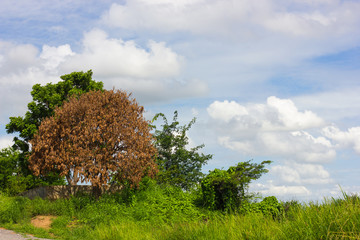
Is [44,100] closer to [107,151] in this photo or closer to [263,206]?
[107,151]

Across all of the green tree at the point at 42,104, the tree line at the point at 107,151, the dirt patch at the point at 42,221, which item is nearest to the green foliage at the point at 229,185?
the tree line at the point at 107,151

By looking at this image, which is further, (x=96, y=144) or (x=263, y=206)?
(x=96, y=144)

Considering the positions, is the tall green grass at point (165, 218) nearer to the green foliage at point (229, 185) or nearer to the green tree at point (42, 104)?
the green foliage at point (229, 185)

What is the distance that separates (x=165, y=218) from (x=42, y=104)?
768 inches

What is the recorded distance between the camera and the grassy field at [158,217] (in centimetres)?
895

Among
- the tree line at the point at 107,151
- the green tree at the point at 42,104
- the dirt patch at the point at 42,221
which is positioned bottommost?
the dirt patch at the point at 42,221

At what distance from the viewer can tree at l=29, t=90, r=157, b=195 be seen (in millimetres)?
21141

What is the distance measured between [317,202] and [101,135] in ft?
48.8

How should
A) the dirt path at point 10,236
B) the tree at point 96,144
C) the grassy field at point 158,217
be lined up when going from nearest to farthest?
1. the grassy field at point 158,217
2. the dirt path at point 10,236
3. the tree at point 96,144

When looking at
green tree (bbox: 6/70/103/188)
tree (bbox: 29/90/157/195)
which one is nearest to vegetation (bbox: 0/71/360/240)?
tree (bbox: 29/90/157/195)

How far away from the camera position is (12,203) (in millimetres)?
22484

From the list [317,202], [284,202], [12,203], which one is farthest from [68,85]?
[317,202]

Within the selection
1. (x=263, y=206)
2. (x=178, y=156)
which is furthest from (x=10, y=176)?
(x=263, y=206)

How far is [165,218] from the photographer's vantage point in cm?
1812
